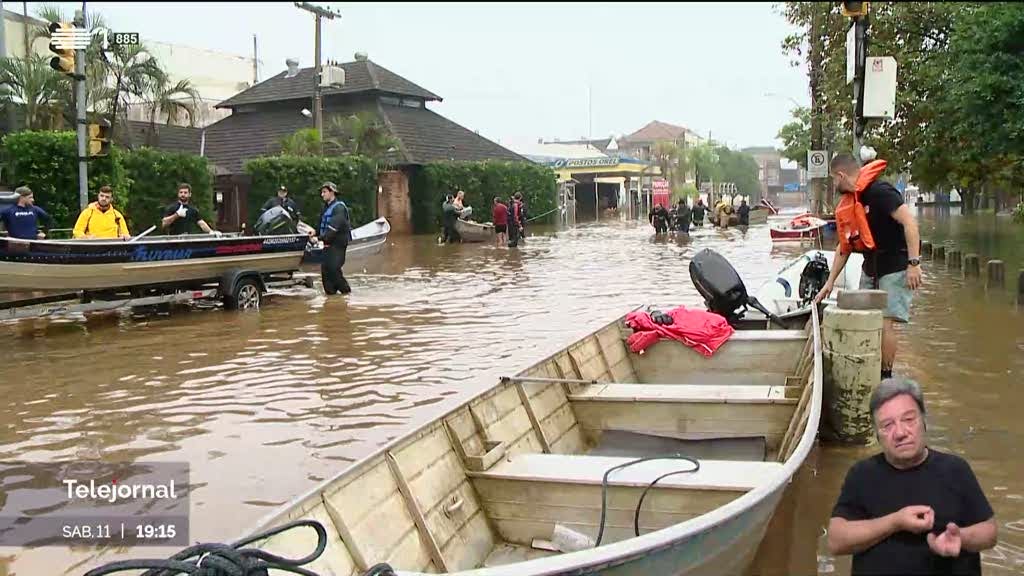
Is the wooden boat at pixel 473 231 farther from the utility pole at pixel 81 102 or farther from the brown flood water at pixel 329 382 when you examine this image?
the utility pole at pixel 81 102

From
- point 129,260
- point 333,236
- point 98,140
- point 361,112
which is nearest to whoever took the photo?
point 129,260

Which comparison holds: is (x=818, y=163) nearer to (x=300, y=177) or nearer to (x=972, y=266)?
(x=972, y=266)

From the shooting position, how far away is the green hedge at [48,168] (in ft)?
57.5

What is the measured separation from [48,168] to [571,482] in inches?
632

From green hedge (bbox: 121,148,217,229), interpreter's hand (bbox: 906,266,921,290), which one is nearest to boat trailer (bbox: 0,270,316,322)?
green hedge (bbox: 121,148,217,229)

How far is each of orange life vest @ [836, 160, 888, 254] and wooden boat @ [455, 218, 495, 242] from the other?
23.1m

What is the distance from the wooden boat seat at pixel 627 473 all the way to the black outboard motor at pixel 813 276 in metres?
6.47

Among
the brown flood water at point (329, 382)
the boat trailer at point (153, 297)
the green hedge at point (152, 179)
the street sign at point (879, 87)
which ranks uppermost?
the street sign at point (879, 87)

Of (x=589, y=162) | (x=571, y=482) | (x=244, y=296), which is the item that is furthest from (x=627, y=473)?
(x=589, y=162)

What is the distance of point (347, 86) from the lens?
39.1m

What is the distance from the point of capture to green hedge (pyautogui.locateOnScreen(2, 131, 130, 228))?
17531mm

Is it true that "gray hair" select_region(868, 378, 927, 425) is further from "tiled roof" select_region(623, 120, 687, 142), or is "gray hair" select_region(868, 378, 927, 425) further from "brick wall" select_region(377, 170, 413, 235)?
"tiled roof" select_region(623, 120, 687, 142)

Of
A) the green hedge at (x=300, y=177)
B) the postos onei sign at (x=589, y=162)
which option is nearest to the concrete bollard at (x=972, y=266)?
the green hedge at (x=300, y=177)

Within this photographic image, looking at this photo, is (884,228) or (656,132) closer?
(884,228)
